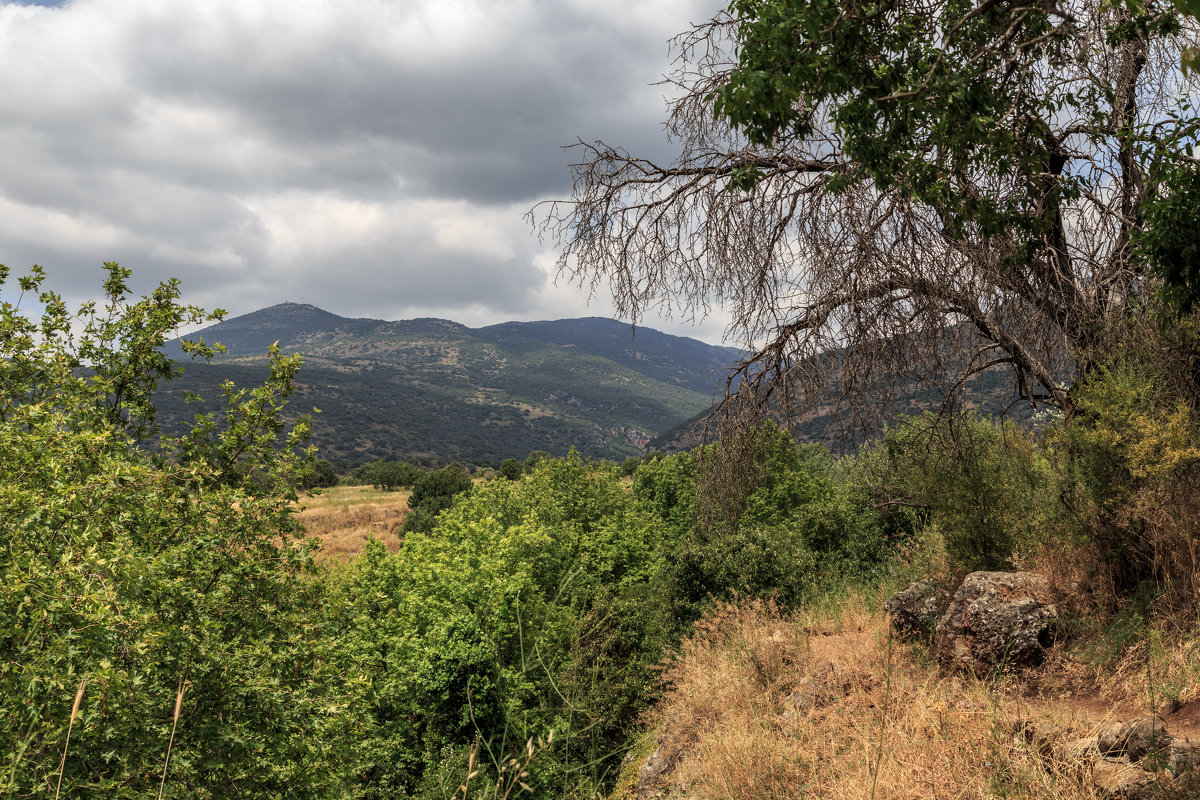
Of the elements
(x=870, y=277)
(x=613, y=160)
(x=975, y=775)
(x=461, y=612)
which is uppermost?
(x=613, y=160)

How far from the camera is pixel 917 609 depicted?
286 inches

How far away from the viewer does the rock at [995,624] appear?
5941mm

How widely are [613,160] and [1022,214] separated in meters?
4.37

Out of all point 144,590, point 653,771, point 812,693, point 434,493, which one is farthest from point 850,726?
point 434,493

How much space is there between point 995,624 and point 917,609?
4.10 ft

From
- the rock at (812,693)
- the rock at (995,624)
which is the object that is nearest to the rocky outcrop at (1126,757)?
the rock at (995,624)

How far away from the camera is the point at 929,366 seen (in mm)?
7730

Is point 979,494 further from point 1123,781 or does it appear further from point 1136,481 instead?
point 1123,781

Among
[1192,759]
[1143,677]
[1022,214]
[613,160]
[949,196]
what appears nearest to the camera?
[1192,759]

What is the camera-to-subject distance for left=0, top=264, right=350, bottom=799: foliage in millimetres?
3592

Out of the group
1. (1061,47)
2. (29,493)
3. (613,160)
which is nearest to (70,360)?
(29,493)

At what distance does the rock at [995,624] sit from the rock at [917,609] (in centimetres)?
44

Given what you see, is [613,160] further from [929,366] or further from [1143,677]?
[1143,677]

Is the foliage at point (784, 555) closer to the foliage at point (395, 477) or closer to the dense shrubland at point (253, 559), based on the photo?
the dense shrubland at point (253, 559)
